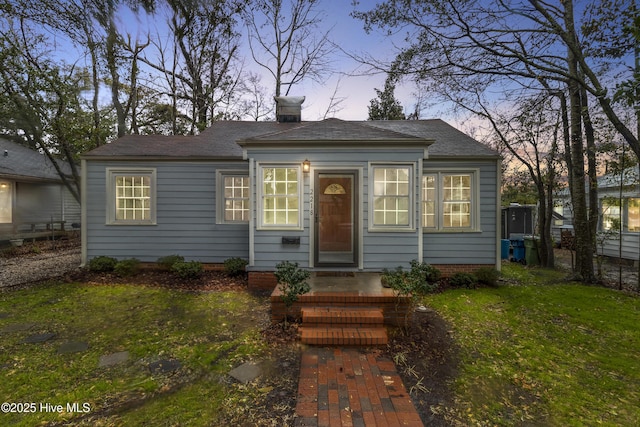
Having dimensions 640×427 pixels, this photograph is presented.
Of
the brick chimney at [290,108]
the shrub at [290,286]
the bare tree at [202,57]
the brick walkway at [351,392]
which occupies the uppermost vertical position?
the bare tree at [202,57]

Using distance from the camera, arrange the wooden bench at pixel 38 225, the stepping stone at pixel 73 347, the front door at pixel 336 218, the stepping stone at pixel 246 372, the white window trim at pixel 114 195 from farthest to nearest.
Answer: the wooden bench at pixel 38 225 → the white window trim at pixel 114 195 → the front door at pixel 336 218 → the stepping stone at pixel 73 347 → the stepping stone at pixel 246 372

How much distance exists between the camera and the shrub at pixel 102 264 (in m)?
6.88

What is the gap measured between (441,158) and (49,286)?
31.7 ft

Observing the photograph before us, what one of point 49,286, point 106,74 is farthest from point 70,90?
point 49,286

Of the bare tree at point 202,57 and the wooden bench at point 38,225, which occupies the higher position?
the bare tree at point 202,57

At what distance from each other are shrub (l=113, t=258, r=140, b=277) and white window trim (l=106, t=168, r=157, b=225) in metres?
Result: 1.04

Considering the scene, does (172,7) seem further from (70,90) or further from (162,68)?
(70,90)

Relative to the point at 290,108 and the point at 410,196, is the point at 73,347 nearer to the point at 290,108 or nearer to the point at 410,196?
the point at 410,196

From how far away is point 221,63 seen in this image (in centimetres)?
1462

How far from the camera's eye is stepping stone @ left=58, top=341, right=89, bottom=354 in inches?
141

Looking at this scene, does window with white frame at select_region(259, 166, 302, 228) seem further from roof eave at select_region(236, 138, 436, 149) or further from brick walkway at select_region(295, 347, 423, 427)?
brick walkway at select_region(295, 347, 423, 427)

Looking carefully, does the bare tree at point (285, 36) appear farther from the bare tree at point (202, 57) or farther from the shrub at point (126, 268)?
the shrub at point (126, 268)

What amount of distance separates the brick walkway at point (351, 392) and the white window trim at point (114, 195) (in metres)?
6.01

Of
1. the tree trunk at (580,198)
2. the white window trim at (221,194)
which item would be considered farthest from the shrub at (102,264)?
the tree trunk at (580,198)
